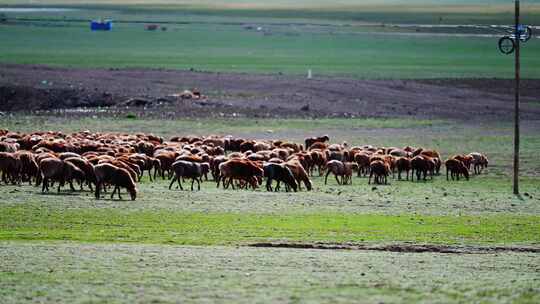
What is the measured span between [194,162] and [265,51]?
76.1 m

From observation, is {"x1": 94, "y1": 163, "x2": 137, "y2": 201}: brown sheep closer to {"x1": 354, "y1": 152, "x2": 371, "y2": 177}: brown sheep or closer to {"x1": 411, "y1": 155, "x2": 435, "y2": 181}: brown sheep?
{"x1": 354, "y1": 152, "x2": 371, "y2": 177}: brown sheep

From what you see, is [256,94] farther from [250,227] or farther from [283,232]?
[283,232]

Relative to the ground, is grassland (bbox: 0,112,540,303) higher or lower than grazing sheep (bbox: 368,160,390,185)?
lower

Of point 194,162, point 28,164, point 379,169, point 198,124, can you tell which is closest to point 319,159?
point 379,169

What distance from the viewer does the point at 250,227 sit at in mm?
21672

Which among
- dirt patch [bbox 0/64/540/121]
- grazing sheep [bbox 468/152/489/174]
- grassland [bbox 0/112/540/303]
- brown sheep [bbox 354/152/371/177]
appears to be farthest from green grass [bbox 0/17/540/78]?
grassland [bbox 0/112/540/303]

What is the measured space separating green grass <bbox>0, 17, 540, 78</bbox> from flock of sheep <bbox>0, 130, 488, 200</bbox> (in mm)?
40038

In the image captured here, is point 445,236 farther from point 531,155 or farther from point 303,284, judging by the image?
point 531,155

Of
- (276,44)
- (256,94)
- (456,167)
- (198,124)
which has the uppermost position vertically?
(276,44)

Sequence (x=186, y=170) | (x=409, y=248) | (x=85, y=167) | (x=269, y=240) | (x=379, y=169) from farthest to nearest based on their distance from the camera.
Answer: (x=379, y=169) → (x=186, y=170) → (x=85, y=167) → (x=269, y=240) → (x=409, y=248)

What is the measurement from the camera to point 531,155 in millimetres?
38688

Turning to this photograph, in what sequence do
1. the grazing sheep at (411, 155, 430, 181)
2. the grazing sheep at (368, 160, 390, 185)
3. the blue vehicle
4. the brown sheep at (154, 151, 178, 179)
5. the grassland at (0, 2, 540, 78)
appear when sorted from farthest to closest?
the blue vehicle < the grassland at (0, 2, 540, 78) < the grazing sheep at (411, 155, 430, 181) < the brown sheep at (154, 151, 178, 179) < the grazing sheep at (368, 160, 390, 185)

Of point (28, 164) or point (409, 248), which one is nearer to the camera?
point (409, 248)

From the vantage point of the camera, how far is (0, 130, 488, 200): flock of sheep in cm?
2658
